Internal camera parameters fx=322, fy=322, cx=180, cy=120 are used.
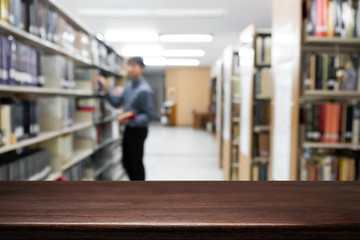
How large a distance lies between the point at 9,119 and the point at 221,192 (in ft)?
4.49

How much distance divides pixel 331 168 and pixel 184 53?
310 inches

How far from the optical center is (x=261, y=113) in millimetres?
3354

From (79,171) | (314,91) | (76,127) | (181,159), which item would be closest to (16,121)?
(76,127)

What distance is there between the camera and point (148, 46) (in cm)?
855

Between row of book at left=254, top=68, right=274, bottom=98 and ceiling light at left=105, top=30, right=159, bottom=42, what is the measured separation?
4257 mm

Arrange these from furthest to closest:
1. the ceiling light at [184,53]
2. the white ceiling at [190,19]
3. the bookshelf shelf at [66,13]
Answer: the ceiling light at [184,53] → the white ceiling at [190,19] → the bookshelf shelf at [66,13]

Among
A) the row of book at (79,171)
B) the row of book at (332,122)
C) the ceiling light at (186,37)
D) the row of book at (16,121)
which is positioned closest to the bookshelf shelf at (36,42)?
the row of book at (16,121)

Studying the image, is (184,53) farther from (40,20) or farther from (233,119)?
(40,20)

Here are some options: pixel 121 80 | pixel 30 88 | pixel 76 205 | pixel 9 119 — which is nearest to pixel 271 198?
pixel 76 205

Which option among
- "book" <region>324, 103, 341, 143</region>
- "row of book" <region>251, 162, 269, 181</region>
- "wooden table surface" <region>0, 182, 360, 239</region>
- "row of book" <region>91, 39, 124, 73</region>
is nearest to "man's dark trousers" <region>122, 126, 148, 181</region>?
"row of book" <region>91, 39, 124, 73</region>

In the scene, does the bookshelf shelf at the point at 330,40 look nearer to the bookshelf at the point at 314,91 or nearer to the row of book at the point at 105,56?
the bookshelf at the point at 314,91

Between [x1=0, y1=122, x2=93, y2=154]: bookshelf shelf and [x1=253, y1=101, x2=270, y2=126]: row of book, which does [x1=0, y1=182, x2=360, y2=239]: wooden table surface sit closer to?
[x1=0, y1=122, x2=93, y2=154]: bookshelf shelf

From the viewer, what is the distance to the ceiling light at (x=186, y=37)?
7173mm

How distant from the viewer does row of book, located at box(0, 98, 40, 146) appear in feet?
5.57
